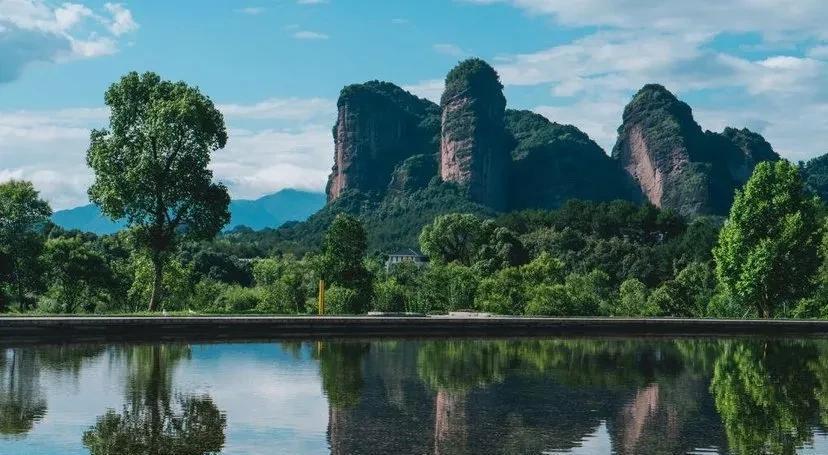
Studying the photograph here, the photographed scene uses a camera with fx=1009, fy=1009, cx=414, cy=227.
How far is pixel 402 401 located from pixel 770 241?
123 ft

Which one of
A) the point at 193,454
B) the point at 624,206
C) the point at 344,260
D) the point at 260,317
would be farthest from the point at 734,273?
the point at 624,206

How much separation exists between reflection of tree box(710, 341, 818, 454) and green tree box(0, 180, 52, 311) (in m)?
38.1

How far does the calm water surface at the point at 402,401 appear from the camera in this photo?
20.8 meters

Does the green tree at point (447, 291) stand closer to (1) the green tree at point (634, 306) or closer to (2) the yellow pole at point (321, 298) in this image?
(2) the yellow pole at point (321, 298)

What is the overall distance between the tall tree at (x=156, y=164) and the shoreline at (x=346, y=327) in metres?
8.80

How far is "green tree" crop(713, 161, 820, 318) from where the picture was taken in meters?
57.6

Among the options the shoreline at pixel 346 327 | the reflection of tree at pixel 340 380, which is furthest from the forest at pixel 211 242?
the reflection of tree at pixel 340 380

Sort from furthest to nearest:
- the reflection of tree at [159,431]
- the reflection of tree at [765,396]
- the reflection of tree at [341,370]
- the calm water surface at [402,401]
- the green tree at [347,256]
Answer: the green tree at [347,256]
the reflection of tree at [341,370]
the reflection of tree at [765,396]
the calm water surface at [402,401]
the reflection of tree at [159,431]

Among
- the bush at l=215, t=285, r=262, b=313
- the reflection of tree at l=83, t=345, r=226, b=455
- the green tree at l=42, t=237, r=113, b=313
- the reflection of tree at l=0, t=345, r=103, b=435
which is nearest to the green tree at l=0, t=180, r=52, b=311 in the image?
the green tree at l=42, t=237, r=113, b=313

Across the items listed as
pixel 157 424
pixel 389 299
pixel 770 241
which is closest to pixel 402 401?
pixel 157 424

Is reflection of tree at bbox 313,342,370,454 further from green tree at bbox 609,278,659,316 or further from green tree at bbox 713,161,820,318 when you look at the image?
green tree at bbox 609,278,659,316

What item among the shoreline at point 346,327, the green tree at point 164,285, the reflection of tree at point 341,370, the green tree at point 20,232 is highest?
the green tree at point 20,232

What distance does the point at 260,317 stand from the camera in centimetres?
4750

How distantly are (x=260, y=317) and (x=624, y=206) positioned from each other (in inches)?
4256
